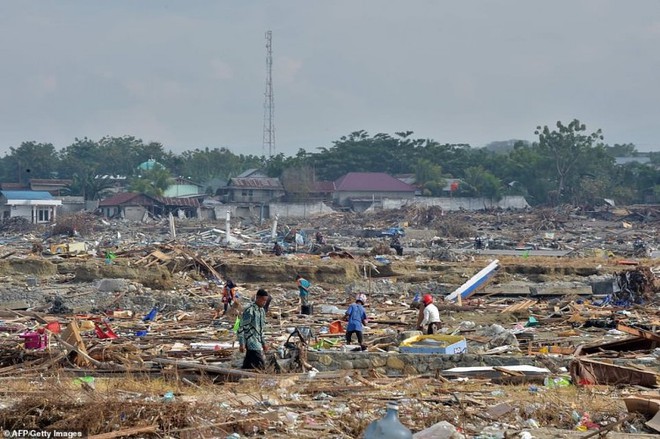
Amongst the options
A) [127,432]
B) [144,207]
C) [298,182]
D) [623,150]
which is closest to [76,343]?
[127,432]

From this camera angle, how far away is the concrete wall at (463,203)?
65.9 m

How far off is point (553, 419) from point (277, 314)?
461 inches

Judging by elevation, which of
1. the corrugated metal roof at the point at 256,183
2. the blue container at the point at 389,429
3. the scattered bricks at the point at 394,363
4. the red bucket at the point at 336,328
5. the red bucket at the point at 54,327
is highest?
the corrugated metal roof at the point at 256,183

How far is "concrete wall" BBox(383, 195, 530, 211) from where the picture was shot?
65.9 m

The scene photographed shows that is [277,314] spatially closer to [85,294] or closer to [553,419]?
[85,294]

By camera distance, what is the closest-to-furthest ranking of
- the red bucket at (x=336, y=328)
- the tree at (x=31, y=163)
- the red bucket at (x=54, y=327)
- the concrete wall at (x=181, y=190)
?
the red bucket at (x=54, y=327), the red bucket at (x=336, y=328), the concrete wall at (x=181, y=190), the tree at (x=31, y=163)

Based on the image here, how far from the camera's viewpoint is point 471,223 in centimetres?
5612

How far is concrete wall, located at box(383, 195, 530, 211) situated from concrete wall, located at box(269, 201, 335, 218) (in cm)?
400

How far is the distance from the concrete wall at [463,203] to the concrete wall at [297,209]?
13.1ft

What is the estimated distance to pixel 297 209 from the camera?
65500 millimetres

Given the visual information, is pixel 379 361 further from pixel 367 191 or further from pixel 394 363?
pixel 367 191

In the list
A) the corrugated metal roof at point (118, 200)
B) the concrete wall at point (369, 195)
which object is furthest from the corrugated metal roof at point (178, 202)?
the concrete wall at point (369, 195)

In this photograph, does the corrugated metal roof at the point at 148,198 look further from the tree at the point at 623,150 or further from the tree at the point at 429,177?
the tree at the point at 623,150

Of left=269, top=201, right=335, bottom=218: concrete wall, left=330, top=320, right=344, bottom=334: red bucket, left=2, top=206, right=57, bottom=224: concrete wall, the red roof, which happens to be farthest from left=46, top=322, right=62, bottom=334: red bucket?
the red roof
